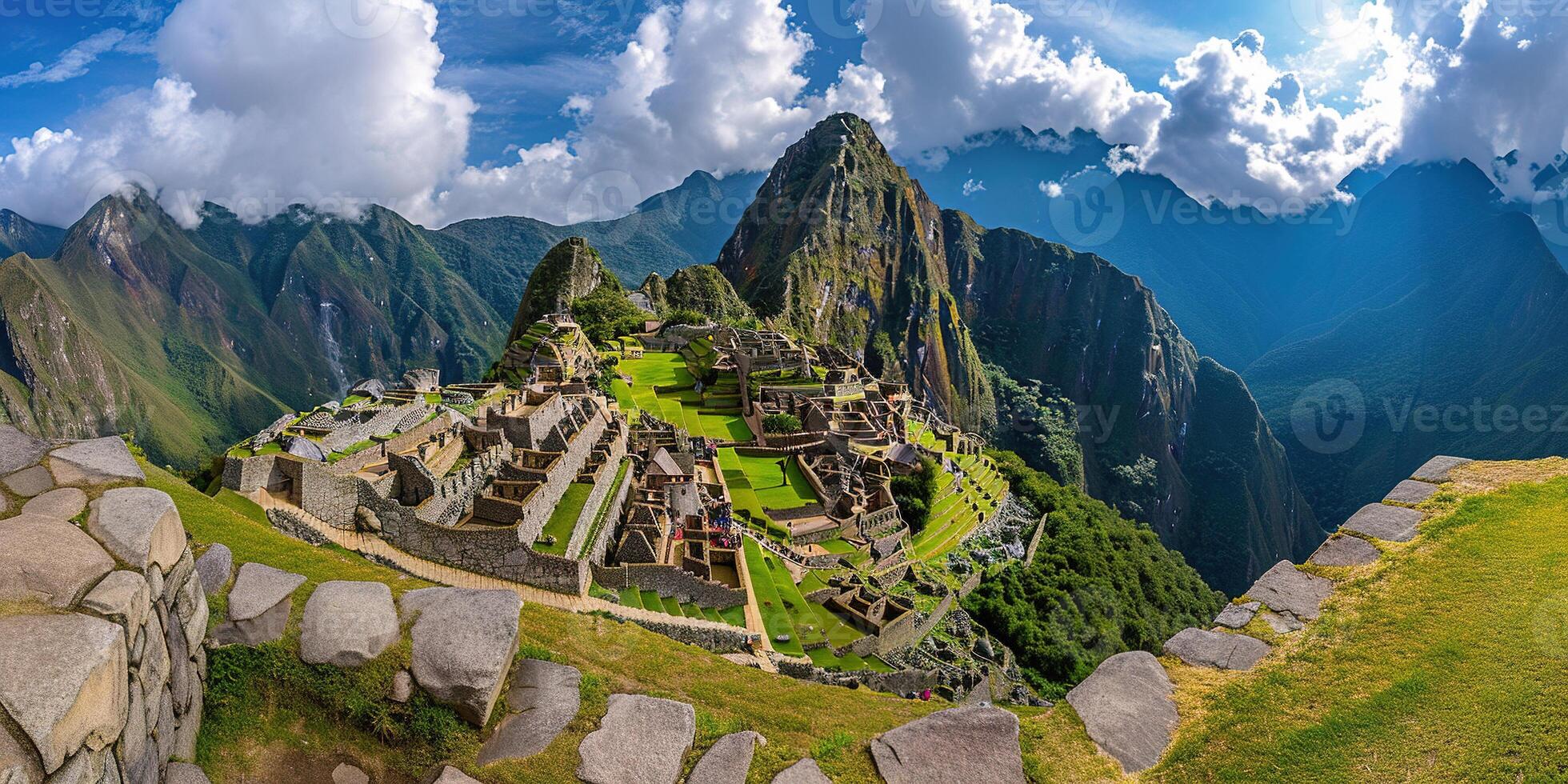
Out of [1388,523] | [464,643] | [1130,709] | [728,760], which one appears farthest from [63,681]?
[1388,523]

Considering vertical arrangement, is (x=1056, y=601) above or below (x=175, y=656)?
below

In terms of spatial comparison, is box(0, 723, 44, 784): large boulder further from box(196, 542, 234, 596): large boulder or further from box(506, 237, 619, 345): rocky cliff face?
box(506, 237, 619, 345): rocky cliff face

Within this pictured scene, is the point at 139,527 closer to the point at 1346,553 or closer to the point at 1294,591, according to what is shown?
the point at 1294,591

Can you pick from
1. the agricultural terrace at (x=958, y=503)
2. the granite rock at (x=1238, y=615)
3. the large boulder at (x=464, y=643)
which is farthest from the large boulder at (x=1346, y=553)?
the agricultural terrace at (x=958, y=503)

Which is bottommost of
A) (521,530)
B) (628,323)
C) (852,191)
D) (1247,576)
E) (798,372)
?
(1247,576)

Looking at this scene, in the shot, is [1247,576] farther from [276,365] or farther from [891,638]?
[276,365]

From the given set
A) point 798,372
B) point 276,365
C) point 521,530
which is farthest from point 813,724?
point 276,365

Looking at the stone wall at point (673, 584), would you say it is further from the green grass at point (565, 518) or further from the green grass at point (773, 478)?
the green grass at point (773, 478)
